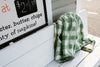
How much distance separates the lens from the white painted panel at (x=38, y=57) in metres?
1.15

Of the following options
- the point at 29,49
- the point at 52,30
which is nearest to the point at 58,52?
the point at 52,30

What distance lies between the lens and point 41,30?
50.4 inches

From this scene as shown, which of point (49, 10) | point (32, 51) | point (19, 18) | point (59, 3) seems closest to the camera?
point (19, 18)

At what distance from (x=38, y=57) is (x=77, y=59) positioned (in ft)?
1.68

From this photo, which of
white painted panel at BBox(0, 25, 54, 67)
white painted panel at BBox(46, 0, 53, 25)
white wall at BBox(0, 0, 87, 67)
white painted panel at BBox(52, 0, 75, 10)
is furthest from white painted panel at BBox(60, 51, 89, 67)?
white painted panel at BBox(52, 0, 75, 10)

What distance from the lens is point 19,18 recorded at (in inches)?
43.6

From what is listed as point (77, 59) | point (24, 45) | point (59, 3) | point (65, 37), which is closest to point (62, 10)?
point (59, 3)

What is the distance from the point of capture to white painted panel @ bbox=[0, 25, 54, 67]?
1.01 m

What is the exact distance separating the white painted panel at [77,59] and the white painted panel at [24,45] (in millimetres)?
384

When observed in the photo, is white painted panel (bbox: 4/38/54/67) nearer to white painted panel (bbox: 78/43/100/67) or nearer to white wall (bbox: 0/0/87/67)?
white wall (bbox: 0/0/87/67)

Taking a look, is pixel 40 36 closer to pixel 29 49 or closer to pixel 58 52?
pixel 29 49

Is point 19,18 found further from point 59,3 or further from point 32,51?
point 59,3

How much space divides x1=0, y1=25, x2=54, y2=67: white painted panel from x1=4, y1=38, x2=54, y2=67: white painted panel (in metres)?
0.04

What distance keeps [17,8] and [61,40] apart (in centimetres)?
70
